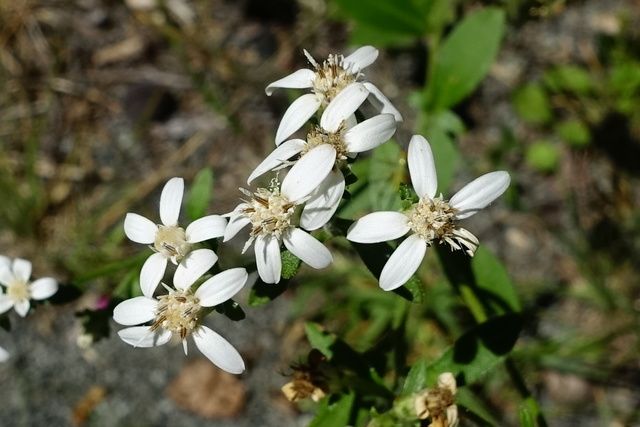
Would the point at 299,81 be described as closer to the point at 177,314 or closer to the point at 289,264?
the point at 289,264

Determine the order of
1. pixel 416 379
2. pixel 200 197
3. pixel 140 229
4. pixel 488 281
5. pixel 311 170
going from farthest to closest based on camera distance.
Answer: pixel 488 281, pixel 200 197, pixel 140 229, pixel 416 379, pixel 311 170

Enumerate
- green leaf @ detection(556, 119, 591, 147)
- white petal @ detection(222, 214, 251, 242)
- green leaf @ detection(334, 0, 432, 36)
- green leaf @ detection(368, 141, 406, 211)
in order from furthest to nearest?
green leaf @ detection(556, 119, 591, 147), green leaf @ detection(334, 0, 432, 36), green leaf @ detection(368, 141, 406, 211), white petal @ detection(222, 214, 251, 242)

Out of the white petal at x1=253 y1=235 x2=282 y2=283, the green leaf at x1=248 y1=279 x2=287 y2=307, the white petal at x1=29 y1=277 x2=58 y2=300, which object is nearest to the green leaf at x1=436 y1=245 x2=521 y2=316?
the green leaf at x1=248 y1=279 x2=287 y2=307

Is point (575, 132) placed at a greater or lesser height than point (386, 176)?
lesser

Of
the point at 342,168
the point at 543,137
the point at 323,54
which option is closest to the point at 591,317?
the point at 543,137

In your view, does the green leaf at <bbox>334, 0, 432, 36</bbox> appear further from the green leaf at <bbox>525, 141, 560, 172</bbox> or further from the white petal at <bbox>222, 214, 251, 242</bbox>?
the white petal at <bbox>222, 214, 251, 242</bbox>

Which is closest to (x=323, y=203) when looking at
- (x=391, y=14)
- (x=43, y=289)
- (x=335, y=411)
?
(x=335, y=411)

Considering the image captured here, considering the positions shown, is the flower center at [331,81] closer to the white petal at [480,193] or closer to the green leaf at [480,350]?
the white petal at [480,193]

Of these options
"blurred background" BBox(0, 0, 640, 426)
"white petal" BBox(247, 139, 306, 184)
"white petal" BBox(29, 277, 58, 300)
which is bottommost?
"blurred background" BBox(0, 0, 640, 426)
